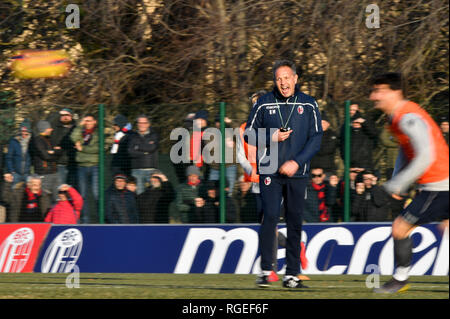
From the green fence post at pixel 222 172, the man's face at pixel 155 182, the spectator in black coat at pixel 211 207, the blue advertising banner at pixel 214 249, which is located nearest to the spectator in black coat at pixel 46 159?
the blue advertising banner at pixel 214 249

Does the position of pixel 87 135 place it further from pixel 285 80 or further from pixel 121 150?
pixel 285 80

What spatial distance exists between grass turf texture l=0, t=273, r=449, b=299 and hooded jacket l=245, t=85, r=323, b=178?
1208 millimetres

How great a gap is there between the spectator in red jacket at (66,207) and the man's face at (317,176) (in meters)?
3.34

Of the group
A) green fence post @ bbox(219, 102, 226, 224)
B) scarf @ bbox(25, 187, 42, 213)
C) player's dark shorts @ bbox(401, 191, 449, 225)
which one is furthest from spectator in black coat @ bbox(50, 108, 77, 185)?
player's dark shorts @ bbox(401, 191, 449, 225)

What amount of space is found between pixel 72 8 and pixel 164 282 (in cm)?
741

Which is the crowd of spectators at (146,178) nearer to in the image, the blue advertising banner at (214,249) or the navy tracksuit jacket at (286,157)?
the blue advertising banner at (214,249)

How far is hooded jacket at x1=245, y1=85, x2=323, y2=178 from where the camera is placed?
8.55m

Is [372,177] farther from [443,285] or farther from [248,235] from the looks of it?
[443,285]

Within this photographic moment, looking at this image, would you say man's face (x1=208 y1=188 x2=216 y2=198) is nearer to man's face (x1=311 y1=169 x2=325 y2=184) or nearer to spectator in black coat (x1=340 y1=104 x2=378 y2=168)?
man's face (x1=311 y1=169 x2=325 y2=184)

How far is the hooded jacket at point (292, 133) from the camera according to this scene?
8555 millimetres

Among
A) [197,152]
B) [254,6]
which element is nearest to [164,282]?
[197,152]

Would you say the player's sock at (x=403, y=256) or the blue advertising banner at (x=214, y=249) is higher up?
the player's sock at (x=403, y=256)

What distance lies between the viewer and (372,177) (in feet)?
40.7

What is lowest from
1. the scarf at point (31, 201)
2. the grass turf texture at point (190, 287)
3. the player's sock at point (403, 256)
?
the grass turf texture at point (190, 287)
